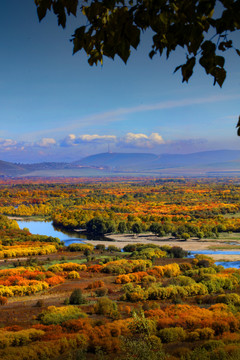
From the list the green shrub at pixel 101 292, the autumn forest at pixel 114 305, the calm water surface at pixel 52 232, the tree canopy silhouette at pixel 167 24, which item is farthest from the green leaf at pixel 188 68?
the calm water surface at pixel 52 232

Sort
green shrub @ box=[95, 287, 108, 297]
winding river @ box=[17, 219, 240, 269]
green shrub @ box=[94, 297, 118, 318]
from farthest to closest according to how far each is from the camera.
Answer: winding river @ box=[17, 219, 240, 269], green shrub @ box=[95, 287, 108, 297], green shrub @ box=[94, 297, 118, 318]

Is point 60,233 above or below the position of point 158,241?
below

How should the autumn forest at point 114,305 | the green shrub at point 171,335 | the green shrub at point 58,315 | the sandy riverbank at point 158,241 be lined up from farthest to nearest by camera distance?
the sandy riverbank at point 158,241
the green shrub at point 58,315
the green shrub at point 171,335
the autumn forest at point 114,305

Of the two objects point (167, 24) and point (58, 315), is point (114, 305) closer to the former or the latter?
point (58, 315)

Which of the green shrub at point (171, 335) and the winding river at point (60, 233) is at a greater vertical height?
the green shrub at point (171, 335)

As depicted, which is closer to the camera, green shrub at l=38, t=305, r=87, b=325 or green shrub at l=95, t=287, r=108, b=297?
green shrub at l=38, t=305, r=87, b=325

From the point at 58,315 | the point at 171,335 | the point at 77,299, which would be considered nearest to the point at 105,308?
the point at 58,315

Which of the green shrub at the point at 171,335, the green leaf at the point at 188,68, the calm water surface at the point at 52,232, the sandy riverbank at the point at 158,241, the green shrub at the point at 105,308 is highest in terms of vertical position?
the green leaf at the point at 188,68

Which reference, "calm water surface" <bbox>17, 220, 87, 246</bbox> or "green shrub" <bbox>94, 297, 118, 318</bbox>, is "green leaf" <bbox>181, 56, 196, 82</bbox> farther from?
"calm water surface" <bbox>17, 220, 87, 246</bbox>

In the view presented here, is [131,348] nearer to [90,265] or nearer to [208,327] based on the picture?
[208,327]

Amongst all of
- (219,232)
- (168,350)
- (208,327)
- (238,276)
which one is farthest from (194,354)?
(219,232)

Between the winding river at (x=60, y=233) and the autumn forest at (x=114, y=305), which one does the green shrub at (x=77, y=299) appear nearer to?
the autumn forest at (x=114, y=305)

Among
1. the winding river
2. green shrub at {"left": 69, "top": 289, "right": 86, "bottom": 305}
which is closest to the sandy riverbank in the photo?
the winding river
